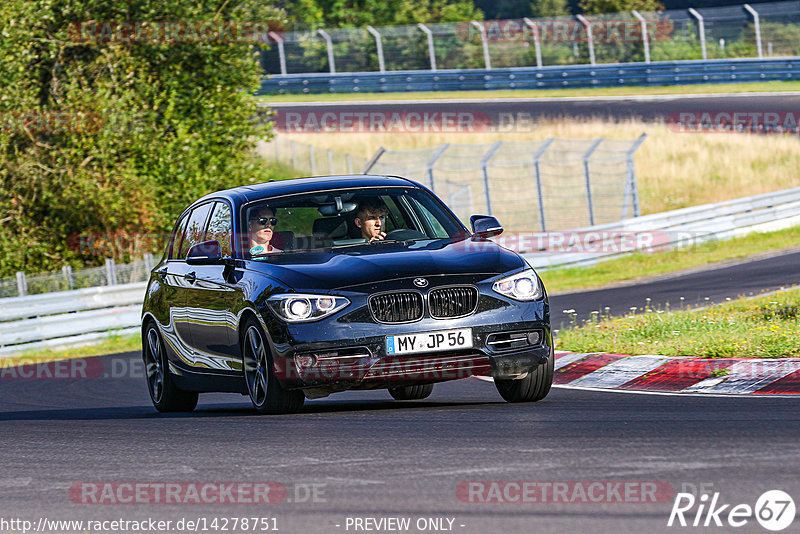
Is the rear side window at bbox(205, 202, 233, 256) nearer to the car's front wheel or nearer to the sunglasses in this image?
the sunglasses

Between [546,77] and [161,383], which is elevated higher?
[161,383]

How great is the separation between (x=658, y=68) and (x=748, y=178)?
39.9 ft

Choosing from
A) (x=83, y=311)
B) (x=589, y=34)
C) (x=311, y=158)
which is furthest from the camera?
(x=589, y=34)

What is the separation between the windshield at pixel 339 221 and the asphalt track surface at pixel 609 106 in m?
31.8

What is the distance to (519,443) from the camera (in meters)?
7.13

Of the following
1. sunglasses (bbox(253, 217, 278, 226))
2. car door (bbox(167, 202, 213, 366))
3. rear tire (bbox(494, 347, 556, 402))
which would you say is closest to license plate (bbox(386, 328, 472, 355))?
rear tire (bbox(494, 347, 556, 402))

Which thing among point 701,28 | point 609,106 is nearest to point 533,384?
point 609,106

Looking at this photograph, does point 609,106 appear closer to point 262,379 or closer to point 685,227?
point 685,227

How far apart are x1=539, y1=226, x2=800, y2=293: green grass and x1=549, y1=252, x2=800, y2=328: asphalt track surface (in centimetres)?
113

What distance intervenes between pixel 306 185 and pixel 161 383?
7.66 feet

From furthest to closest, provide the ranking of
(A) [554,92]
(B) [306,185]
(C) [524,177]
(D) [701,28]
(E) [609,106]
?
(A) [554,92] < (D) [701,28] < (E) [609,106] < (C) [524,177] < (B) [306,185]

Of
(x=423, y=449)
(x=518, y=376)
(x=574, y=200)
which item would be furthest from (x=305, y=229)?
(x=574, y=200)

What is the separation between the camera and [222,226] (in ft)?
33.5

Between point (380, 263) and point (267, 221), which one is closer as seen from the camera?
point (380, 263)
